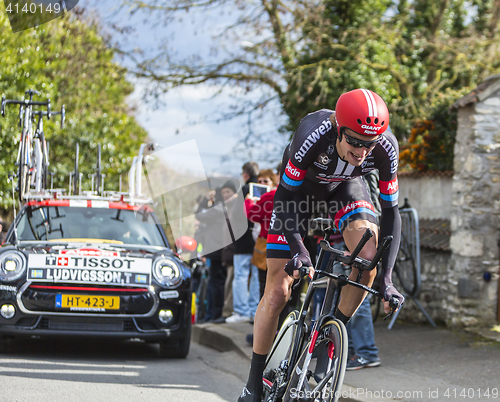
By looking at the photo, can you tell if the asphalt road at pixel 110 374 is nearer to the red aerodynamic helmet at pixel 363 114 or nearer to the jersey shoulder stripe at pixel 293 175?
the jersey shoulder stripe at pixel 293 175

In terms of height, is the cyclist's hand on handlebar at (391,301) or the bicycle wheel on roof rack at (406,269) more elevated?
the cyclist's hand on handlebar at (391,301)

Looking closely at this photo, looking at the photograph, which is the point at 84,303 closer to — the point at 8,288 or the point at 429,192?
the point at 8,288

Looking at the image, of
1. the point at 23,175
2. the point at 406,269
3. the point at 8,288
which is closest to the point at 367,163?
the point at 8,288

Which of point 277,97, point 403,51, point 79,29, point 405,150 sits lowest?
point 405,150

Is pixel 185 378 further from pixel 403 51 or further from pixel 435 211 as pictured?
pixel 403 51

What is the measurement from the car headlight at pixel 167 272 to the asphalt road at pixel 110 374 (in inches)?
32.6

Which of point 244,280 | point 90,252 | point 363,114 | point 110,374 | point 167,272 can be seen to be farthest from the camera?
point 244,280

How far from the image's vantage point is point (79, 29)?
860 inches

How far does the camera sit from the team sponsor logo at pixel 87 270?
19.6ft

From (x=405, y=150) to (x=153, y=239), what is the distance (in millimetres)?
5098

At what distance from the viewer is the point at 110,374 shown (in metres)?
5.44

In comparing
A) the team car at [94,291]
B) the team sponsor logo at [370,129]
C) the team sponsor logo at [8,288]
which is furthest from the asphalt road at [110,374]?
the team sponsor logo at [370,129]

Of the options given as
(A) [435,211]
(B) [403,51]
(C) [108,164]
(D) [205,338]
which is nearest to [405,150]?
(A) [435,211]

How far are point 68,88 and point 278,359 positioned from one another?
19.1 m
